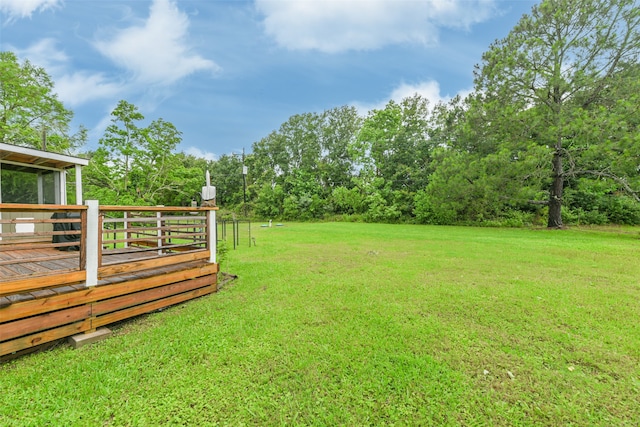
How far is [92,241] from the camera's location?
2.69m

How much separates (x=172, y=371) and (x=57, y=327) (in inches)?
51.0

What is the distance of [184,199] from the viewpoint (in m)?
24.9

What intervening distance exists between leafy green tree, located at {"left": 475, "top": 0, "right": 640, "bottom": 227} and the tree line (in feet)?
0.13

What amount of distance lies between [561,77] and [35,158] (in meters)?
16.4

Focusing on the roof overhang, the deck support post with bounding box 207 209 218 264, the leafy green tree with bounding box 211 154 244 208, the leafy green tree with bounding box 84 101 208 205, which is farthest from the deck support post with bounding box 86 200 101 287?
the leafy green tree with bounding box 211 154 244 208

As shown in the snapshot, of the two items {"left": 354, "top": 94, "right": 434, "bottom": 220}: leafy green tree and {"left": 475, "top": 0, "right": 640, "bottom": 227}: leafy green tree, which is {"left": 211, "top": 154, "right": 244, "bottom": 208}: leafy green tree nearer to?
{"left": 354, "top": 94, "right": 434, "bottom": 220}: leafy green tree

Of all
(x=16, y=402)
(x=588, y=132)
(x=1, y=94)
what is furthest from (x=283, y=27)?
(x=1, y=94)

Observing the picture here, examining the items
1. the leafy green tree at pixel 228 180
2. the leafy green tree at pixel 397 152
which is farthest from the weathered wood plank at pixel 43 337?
the leafy green tree at pixel 228 180

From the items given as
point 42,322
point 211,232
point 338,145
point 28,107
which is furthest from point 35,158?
point 338,145

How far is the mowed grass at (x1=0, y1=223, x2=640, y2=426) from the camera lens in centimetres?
171

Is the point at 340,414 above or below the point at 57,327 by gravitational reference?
below

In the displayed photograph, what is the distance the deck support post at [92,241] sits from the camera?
264 centimetres

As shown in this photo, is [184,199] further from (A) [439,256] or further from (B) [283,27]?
(A) [439,256]

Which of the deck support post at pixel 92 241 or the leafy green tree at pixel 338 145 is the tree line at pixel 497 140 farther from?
the deck support post at pixel 92 241
